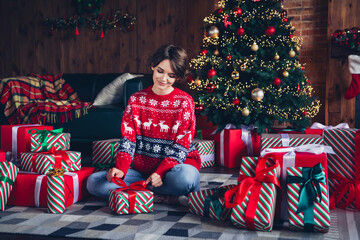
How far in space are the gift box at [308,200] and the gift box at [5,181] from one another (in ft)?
4.42

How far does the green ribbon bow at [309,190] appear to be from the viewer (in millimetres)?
1436

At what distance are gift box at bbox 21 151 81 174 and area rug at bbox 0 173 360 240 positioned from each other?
0.23 metres

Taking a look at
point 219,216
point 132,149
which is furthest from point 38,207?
point 219,216

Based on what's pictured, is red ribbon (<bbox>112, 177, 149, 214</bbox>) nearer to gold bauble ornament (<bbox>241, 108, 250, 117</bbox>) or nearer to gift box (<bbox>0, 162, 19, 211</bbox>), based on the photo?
gift box (<bbox>0, 162, 19, 211</bbox>)

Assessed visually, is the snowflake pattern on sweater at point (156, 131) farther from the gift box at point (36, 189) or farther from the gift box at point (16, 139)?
the gift box at point (16, 139)

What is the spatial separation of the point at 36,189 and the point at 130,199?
0.52 metres

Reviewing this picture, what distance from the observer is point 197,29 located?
15.1 ft

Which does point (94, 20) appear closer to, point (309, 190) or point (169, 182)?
point (169, 182)

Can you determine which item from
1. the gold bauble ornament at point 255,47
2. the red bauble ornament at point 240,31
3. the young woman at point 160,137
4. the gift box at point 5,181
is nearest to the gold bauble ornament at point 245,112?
the gold bauble ornament at point 255,47

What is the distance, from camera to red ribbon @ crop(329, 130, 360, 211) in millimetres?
1745

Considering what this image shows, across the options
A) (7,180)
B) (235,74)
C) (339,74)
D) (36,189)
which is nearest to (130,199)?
(36,189)

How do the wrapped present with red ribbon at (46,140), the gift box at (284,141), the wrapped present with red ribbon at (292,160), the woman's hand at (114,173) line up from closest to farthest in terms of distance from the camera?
1. the wrapped present with red ribbon at (292,160)
2. the woman's hand at (114,173)
3. the gift box at (284,141)
4. the wrapped present with red ribbon at (46,140)

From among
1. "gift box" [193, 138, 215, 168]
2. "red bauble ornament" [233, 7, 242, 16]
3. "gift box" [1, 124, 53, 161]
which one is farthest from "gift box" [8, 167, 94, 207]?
"red bauble ornament" [233, 7, 242, 16]

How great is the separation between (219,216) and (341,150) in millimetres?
739
